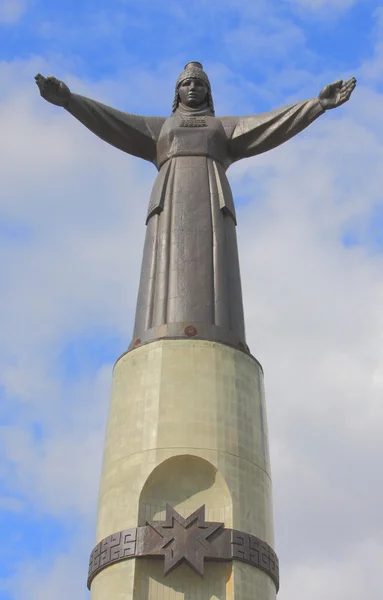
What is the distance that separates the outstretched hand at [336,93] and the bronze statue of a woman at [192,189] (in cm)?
2

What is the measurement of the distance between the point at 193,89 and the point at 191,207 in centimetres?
336

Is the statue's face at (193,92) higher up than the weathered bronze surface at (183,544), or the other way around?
the statue's face at (193,92)

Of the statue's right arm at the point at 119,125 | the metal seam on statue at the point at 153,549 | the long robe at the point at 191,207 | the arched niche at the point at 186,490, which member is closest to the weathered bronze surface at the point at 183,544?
the metal seam on statue at the point at 153,549

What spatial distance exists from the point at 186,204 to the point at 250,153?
101 inches

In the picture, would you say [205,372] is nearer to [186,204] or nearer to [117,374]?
[117,374]

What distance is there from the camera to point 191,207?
66.0ft

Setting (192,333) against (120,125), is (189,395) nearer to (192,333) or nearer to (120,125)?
(192,333)

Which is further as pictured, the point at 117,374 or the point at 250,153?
the point at 250,153

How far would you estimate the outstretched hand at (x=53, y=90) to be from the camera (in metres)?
20.8

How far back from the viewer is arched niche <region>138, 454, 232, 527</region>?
641 inches

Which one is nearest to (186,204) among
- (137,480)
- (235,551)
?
(137,480)

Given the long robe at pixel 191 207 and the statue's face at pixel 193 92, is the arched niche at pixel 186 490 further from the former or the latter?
the statue's face at pixel 193 92

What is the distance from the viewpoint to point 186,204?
66.2 feet

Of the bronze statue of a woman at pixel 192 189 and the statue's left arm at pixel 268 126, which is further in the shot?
the statue's left arm at pixel 268 126
